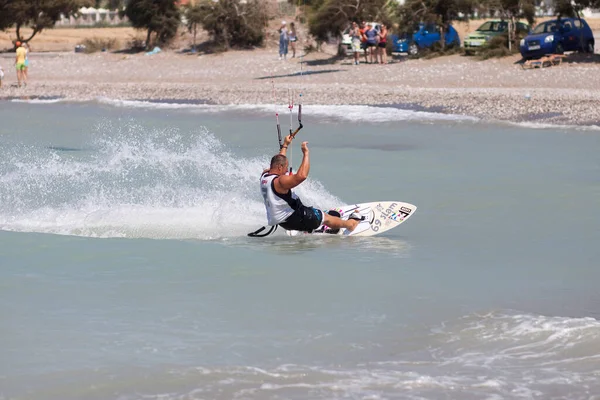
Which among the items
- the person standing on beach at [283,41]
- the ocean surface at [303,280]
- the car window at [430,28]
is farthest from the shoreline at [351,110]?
the car window at [430,28]

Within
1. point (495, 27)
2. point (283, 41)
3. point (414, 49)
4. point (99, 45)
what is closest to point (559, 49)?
point (495, 27)

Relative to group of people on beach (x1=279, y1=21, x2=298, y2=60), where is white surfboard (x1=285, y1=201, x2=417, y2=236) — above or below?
below

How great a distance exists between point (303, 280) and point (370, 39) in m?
24.9

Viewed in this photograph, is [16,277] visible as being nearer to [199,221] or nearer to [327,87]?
[199,221]

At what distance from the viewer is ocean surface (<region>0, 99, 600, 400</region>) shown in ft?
24.6

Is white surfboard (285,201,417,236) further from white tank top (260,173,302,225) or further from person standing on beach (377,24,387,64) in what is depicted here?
person standing on beach (377,24,387,64)

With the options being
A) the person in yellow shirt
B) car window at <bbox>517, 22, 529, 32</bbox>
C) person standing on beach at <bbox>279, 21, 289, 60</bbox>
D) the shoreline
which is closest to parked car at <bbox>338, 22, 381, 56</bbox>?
person standing on beach at <bbox>279, 21, 289, 60</bbox>

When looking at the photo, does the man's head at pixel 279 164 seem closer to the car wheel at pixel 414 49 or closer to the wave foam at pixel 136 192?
the wave foam at pixel 136 192

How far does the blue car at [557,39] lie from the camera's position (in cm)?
3080

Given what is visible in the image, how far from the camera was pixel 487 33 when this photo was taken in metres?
34.9

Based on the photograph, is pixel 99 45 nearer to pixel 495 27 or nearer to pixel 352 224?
pixel 495 27

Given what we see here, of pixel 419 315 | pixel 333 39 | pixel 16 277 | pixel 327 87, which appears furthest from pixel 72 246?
pixel 333 39

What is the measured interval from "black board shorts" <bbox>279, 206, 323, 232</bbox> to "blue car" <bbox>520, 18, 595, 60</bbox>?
68.5 ft

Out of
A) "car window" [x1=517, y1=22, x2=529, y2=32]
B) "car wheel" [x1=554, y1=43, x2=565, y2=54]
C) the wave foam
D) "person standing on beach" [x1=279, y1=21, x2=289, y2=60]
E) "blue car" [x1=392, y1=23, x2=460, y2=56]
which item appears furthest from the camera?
"person standing on beach" [x1=279, y1=21, x2=289, y2=60]
